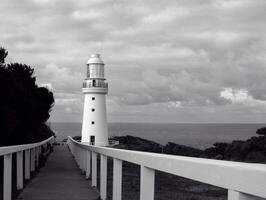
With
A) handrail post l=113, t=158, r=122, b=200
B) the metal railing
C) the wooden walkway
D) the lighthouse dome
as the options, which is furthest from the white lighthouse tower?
the metal railing

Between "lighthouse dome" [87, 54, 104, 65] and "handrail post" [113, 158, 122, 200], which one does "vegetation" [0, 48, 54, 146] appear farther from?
"lighthouse dome" [87, 54, 104, 65]

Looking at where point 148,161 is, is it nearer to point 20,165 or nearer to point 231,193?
point 231,193

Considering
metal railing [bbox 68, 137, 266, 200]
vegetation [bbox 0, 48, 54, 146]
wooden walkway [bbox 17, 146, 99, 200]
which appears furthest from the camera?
vegetation [bbox 0, 48, 54, 146]

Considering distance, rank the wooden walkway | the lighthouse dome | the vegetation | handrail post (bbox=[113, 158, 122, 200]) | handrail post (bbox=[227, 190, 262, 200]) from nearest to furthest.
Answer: handrail post (bbox=[227, 190, 262, 200])
handrail post (bbox=[113, 158, 122, 200])
the wooden walkway
the vegetation
the lighthouse dome

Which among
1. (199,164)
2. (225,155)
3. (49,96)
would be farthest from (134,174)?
(225,155)

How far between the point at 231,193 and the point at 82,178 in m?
13.1

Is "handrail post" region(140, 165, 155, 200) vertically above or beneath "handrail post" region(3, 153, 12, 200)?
above

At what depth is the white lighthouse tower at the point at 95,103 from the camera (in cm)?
4391

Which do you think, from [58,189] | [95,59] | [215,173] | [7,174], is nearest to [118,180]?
[7,174]

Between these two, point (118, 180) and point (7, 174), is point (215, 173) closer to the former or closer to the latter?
point (118, 180)

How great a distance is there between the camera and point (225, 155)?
42844 mm

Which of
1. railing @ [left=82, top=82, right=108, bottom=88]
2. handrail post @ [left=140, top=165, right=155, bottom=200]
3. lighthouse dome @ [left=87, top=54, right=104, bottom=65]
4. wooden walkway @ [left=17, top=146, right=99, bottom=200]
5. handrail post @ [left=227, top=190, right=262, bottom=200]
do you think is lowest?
wooden walkway @ [left=17, top=146, right=99, bottom=200]

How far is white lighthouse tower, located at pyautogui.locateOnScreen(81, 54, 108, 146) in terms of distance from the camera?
144 ft

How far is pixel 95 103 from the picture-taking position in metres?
45.4
